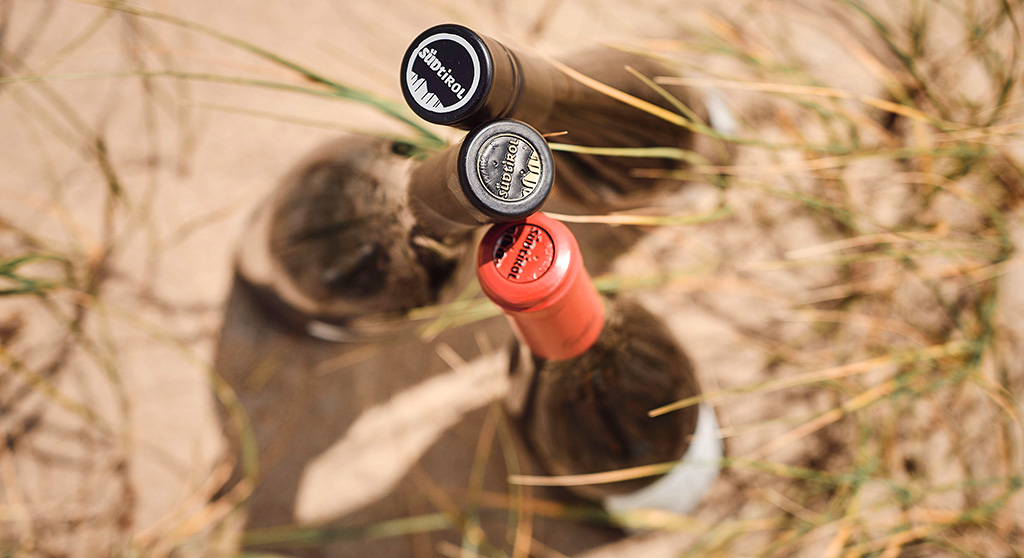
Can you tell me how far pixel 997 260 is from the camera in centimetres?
58

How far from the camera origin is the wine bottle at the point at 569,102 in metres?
0.26

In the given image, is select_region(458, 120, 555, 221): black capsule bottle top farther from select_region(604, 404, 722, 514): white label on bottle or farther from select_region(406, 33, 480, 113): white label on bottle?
select_region(604, 404, 722, 514): white label on bottle

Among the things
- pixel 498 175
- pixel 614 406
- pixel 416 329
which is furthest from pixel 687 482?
pixel 498 175

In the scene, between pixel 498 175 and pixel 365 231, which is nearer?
pixel 498 175

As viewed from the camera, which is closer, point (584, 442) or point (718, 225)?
point (584, 442)

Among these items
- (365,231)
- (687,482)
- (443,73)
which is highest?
(443,73)

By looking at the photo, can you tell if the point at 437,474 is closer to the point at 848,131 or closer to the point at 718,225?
the point at 718,225

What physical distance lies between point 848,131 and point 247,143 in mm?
589

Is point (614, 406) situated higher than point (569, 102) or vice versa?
point (569, 102)

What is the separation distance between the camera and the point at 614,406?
442 mm

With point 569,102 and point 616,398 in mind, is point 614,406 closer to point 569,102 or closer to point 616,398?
point 616,398

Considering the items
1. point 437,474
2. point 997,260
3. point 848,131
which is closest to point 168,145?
point 437,474

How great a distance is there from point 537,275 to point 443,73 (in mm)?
99

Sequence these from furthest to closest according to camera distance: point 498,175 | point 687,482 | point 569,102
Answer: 1. point 687,482
2. point 569,102
3. point 498,175
